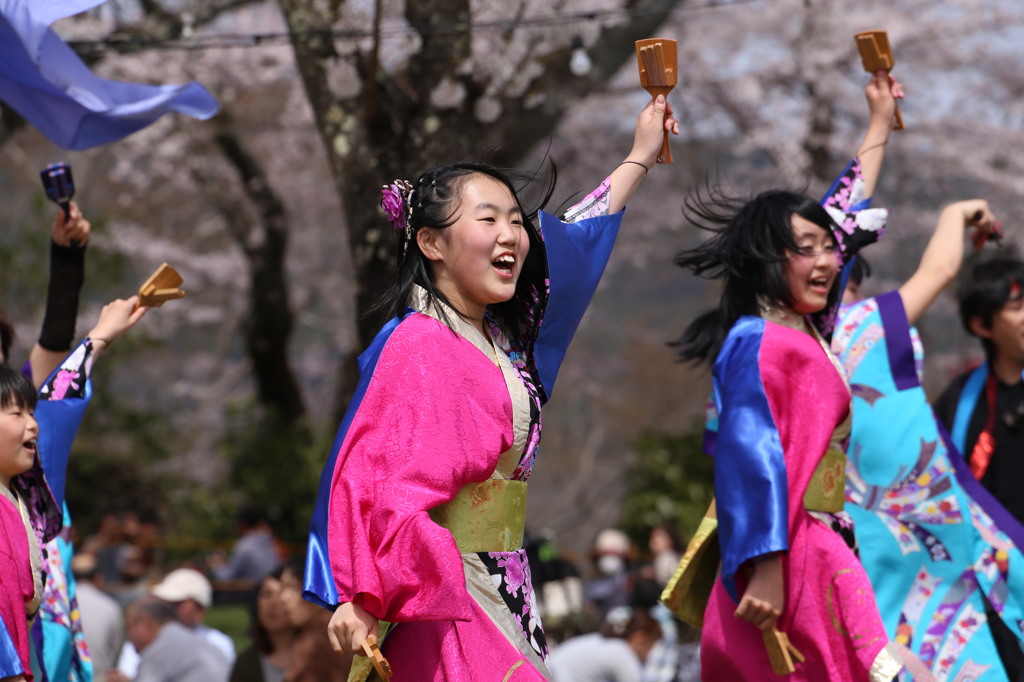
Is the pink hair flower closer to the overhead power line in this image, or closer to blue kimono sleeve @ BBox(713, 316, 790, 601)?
blue kimono sleeve @ BBox(713, 316, 790, 601)

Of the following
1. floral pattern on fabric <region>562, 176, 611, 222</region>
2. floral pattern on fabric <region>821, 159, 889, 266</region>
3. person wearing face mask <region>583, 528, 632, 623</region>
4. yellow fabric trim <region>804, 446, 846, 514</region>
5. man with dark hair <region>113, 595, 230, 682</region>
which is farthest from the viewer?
person wearing face mask <region>583, 528, 632, 623</region>

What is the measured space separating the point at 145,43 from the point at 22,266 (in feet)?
25.2

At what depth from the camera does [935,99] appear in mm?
13312

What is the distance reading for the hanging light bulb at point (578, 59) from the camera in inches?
274

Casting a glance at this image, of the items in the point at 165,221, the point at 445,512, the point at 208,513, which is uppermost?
the point at 445,512

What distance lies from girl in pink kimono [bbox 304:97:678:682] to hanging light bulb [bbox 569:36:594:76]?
155 inches

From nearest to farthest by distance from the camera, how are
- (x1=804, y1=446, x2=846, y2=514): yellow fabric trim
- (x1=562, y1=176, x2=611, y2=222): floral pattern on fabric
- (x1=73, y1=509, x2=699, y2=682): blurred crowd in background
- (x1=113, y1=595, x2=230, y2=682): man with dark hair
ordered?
(x1=562, y1=176, x2=611, y2=222): floral pattern on fabric → (x1=804, y1=446, x2=846, y2=514): yellow fabric trim → (x1=73, y1=509, x2=699, y2=682): blurred crowd in background → (x1=113, y1=595, x2=230, y2=682): man with dark hair

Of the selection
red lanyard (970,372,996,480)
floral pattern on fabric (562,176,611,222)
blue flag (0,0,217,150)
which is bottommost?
red lanyard (970,372,996,480)

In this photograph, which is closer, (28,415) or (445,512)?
(445,512)

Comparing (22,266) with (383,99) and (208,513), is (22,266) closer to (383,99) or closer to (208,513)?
(208,513)

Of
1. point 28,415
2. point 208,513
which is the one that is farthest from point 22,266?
point 28,415

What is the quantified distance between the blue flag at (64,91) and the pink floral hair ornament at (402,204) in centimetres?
144

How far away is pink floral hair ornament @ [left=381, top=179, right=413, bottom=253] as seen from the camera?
301cm

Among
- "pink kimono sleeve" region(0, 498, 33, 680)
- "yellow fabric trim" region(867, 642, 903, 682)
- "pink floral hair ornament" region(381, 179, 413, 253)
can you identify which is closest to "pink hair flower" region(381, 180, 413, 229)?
"pink floral hair ornament" region(381, 179, 413, 253)
